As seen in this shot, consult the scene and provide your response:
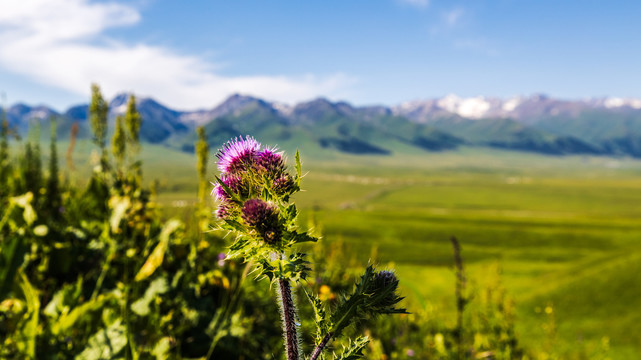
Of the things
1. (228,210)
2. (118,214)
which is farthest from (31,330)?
(228,210)

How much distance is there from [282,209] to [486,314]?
610cm

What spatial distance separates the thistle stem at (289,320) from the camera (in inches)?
57.5

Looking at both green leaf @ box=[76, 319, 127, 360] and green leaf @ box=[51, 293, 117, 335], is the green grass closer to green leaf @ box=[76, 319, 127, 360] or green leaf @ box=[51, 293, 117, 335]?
green leaf @ box=[76, 319, 127, 360]

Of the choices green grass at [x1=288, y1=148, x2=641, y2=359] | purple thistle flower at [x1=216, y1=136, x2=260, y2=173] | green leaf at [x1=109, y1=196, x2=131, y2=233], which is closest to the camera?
purple thistle flower at [x1=216, y1=136, x2=260, y2=173]

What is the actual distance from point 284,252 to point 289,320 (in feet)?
0.77

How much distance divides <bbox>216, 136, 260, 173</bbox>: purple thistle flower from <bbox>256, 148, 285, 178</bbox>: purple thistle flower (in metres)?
0.03

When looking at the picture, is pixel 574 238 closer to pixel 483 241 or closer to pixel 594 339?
pixel 483 241

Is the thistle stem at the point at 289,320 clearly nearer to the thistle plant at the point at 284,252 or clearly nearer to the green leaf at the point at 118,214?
the thistle plant at the point at 284,252

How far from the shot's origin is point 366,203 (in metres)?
171

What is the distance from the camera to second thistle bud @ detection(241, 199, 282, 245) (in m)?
1.50

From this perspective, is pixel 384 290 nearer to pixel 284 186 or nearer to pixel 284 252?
pixel 284 252

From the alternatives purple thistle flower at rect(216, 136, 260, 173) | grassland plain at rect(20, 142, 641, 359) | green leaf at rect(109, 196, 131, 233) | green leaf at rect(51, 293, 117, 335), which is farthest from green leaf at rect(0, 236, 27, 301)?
grassland plain at rect(20, 142, 641, 359)

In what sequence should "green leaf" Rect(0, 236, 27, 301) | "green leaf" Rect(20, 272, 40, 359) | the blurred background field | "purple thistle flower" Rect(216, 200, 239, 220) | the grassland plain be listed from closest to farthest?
1. "purple thistle flower" Rect(216, 200, 239, 220)
2. "green leaf" Rect(20, 272, 40, 359)
3. "green leaf" Rect(0, 236, 27, 301)
4. the grassland plain
5. the blurred background field

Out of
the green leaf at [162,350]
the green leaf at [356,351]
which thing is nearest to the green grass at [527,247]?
the green leaf at [356,351]
